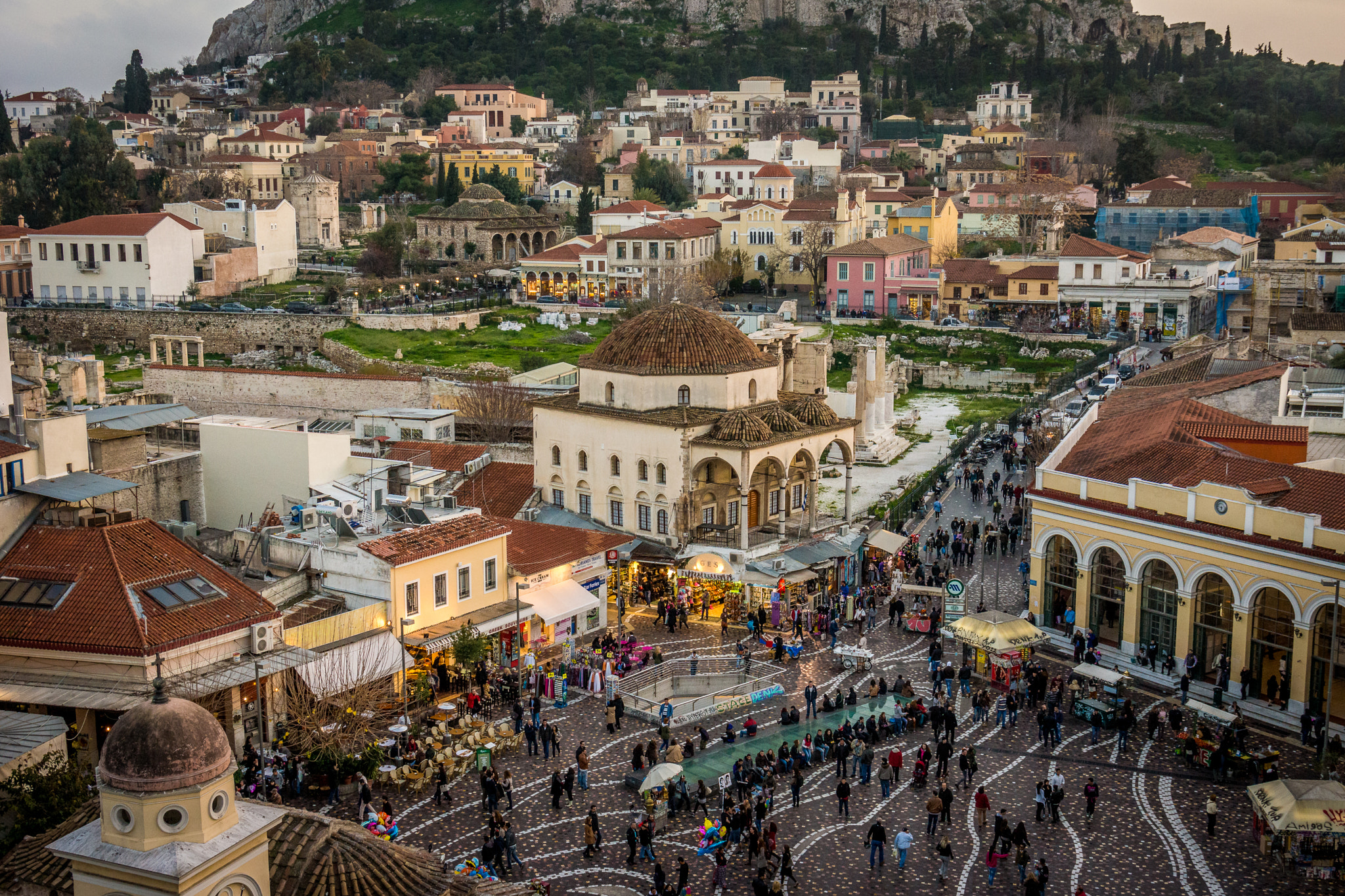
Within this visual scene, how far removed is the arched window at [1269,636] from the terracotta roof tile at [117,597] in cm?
1730

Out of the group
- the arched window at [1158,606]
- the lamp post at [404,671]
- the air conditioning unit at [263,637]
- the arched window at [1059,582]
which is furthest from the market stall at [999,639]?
the air conditioning unit at [263,637]

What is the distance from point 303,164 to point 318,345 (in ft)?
118

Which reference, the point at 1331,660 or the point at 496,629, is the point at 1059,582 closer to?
the point at 1331,660

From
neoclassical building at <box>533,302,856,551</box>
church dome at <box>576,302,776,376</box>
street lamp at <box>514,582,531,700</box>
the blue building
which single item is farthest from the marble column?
the blue building

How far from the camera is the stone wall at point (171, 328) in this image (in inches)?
2756

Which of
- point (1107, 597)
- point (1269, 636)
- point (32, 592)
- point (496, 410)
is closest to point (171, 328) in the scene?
point (496, 410)

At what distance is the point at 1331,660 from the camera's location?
79.1ft

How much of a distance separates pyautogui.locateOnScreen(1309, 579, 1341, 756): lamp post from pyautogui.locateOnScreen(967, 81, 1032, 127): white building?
312 feet

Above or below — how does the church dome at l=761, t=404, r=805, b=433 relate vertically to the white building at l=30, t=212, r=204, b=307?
below

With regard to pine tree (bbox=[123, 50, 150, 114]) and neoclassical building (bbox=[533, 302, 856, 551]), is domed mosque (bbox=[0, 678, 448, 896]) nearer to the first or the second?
neoclassical building (bbox=[533, 302, 856, 551])

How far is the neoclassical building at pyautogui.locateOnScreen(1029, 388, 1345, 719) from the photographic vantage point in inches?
987

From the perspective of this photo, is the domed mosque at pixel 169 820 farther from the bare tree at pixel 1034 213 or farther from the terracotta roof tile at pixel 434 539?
the bare tree at pixel 1034 213

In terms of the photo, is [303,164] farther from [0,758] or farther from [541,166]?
[0,758]

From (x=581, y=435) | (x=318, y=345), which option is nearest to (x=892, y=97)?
(x=318, y=345)
